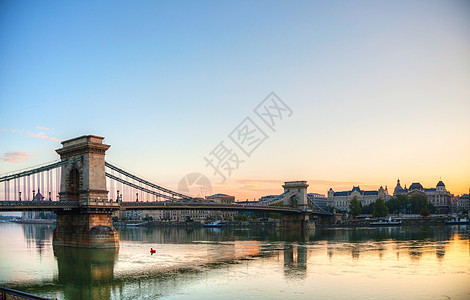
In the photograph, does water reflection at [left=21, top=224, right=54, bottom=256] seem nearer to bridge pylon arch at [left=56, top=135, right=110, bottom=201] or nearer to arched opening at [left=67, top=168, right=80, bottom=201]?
arched opening at [left=67, top=168, right=80, bottom=201]

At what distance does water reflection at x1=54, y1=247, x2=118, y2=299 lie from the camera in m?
27.8

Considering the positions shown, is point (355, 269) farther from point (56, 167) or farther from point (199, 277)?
→ point (56, 167)

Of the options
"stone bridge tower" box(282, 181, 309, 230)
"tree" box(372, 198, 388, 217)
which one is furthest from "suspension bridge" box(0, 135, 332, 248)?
"tree" box(372, 198, 388, 217)

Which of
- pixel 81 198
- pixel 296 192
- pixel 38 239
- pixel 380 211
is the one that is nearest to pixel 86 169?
pixel 81 198

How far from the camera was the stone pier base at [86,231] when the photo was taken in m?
48.6

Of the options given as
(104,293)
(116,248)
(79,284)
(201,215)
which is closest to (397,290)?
(104,293)

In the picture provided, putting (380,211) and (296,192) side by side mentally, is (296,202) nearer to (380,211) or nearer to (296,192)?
(296,192)

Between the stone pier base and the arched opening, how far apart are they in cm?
265

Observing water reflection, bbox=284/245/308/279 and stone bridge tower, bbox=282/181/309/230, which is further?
stone bridge tower, bbox=282/181/309/230

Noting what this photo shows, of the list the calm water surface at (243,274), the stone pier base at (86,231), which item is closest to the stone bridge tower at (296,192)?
the calm water surface at (243,274)

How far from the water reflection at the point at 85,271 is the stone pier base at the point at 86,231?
116cm

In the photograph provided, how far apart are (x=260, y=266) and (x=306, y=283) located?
8.29m

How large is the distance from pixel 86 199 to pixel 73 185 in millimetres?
5631

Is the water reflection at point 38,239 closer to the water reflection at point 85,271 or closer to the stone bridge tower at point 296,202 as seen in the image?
the water reflection at point 85,271
